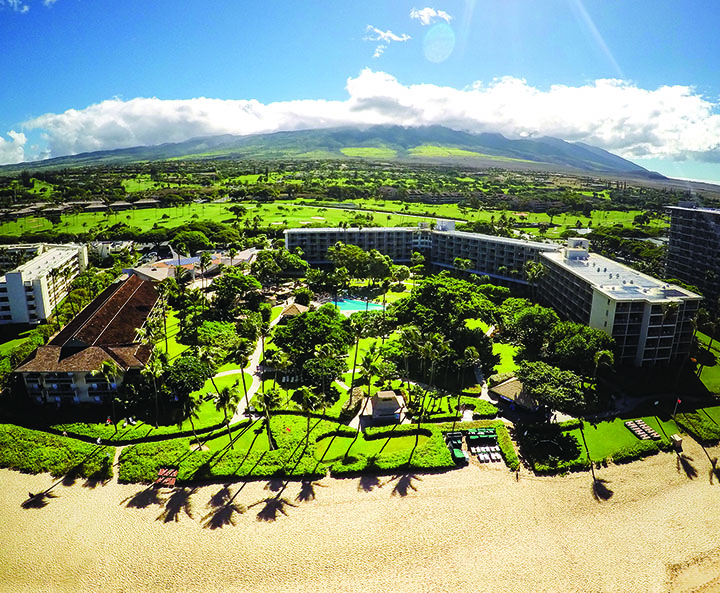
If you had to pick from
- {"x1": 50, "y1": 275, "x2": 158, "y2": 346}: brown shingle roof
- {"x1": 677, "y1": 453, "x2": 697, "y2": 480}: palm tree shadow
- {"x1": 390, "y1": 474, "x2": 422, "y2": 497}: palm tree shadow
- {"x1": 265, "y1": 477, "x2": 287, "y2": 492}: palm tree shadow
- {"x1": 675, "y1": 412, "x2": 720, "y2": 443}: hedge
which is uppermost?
{"x1": 50, "y1": 275, "x2": 158, "y2": 346}: brown shingle roof

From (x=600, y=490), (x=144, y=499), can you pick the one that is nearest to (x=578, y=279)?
(x=600, y=490)

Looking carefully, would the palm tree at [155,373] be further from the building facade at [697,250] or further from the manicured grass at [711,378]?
the building facade at [697,250]

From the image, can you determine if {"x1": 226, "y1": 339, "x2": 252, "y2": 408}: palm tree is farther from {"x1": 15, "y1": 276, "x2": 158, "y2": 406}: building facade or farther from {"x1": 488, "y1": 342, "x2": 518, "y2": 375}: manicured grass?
{"x1": 488, "y1": 342, "x2": 518, "y2": 375}: manicured grass

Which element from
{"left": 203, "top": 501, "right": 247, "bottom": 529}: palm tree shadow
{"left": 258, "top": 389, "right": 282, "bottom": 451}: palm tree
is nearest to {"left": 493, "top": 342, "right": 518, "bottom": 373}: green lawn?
{"left": 258, "top": 389, "right": 282, "bottom": 451}: palm tree

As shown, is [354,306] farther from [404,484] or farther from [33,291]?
[33,291]

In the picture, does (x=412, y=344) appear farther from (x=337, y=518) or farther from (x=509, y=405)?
(x=337, y=518)

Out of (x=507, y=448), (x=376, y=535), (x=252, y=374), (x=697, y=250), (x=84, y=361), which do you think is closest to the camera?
(x=376, y=535)
